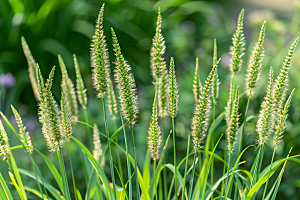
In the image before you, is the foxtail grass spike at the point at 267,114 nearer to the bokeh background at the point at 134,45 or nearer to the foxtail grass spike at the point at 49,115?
the foxtail grass spike at the point at 49,115

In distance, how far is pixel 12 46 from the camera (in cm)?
355

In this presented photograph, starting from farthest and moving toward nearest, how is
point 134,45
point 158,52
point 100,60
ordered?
1. point 134,45
2. point 158,52
3. point 100,60

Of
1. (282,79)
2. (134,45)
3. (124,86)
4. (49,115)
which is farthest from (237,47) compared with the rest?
(134,45)

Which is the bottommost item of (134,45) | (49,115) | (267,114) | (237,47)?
(267,114)

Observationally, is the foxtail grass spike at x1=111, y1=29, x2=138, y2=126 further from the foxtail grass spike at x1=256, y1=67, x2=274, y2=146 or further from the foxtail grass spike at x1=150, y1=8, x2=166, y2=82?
the foxtail grass spike at x1=256, y1=67, x2=274, y2=146

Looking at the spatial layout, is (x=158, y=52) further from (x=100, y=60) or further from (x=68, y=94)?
(x=68, y=94)

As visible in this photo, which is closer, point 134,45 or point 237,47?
point 237,47

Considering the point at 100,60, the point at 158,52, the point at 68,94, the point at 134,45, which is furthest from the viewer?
the point at 134,45

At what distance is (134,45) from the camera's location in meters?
3.99

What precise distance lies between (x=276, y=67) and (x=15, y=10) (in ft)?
10.7

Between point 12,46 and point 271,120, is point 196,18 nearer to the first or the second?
point 12,46

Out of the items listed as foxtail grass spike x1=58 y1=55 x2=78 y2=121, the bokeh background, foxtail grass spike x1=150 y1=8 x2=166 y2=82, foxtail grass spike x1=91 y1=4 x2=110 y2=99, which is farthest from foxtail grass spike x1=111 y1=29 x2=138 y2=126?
the bokeh background

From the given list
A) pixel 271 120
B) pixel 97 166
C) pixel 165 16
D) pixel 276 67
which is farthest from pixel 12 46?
pixel 271 120

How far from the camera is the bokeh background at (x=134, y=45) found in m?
2.85
